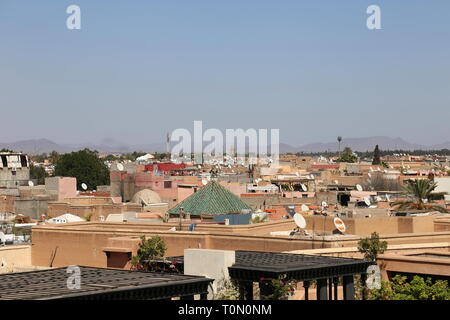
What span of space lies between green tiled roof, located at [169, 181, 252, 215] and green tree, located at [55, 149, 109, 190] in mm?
59694

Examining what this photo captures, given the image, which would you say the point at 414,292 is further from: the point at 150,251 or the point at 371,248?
the point at 150,251

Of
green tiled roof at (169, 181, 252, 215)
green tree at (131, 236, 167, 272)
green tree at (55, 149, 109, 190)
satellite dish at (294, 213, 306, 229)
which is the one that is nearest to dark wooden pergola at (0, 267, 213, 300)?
green tree at (131, 236, 167, 272)

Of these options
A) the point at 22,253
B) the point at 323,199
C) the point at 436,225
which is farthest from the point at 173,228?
the point at 323,199

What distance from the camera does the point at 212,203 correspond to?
3856cm

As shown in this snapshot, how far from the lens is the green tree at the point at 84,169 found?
328ft

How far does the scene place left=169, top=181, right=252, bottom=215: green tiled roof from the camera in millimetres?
38344

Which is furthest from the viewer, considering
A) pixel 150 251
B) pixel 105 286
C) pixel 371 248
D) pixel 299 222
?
pixel 299 222

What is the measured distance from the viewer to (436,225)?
1387 inches

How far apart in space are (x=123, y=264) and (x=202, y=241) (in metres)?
2.59

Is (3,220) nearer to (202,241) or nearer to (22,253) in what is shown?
(22,253)

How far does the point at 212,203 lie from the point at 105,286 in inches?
896

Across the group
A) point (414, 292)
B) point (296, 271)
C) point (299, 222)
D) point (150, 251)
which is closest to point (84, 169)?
point (299, 222)

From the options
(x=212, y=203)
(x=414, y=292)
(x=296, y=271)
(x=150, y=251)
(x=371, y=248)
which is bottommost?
(x=150, y=251)

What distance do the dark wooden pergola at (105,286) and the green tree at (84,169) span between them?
266ft
